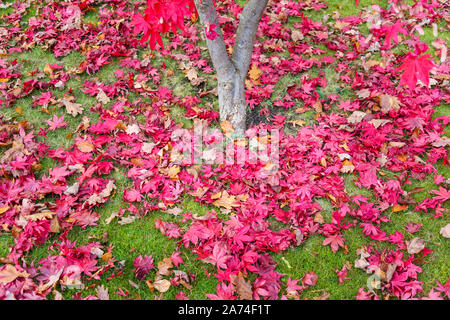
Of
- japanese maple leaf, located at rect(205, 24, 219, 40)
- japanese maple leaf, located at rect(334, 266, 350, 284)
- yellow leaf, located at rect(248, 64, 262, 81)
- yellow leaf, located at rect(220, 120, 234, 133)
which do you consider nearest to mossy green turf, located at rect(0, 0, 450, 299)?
japanese maple leaf, located at rect(334, 266, 350, 284)

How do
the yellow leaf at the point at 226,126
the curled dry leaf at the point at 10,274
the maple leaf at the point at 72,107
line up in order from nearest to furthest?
the curled dry leaf at the point at 10,274
the yellow leaf at the point at 226,126
the maple leaf at the point at 72,107

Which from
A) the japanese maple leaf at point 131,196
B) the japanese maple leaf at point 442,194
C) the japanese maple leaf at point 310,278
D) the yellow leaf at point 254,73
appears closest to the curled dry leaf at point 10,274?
the japanese maple leaf at point 131,196

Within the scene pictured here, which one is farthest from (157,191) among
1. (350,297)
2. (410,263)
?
(410,263)

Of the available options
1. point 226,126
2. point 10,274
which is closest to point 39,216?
point 10,274

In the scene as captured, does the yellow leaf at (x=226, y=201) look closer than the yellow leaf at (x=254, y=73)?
Yes

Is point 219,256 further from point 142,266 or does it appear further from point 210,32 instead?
point 210,32

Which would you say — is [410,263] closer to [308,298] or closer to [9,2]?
[308,298]

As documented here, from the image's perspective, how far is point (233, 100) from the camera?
3.64 meters

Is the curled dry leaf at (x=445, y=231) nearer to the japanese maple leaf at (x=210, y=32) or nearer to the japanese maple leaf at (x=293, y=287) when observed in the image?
the japanese maple leaf at (x=293, y=287)

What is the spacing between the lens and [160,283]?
8.60ft

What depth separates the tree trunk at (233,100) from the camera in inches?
141

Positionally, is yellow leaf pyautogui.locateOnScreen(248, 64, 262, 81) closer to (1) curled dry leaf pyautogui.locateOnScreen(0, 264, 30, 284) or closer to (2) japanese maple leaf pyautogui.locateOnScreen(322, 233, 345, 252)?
(2) japanese maple leaf pyautogui.locateOnScreen(322, 233, 345, 252)

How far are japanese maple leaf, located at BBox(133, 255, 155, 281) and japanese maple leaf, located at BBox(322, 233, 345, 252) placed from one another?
144 cm

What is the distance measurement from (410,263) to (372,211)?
1.69 ft
